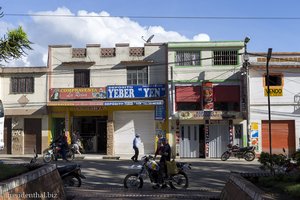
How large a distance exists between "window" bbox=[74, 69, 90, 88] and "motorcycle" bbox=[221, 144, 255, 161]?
10.4 meters

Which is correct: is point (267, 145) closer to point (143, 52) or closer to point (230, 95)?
point (230, 95)

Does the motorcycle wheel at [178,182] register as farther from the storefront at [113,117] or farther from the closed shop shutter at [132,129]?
the closed shop shutter at [132,129]

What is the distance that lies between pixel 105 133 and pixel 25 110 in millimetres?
5655

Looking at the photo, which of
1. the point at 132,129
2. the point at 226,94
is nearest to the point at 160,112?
the point at 132,129

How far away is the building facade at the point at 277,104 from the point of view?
29.3 meters

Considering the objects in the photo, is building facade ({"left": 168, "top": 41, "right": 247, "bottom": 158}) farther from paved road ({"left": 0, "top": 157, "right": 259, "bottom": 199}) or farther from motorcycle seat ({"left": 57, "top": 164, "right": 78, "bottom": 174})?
motorcycle seat ({"left": 57, "top": 164, "right": 78, "bottom": 174})

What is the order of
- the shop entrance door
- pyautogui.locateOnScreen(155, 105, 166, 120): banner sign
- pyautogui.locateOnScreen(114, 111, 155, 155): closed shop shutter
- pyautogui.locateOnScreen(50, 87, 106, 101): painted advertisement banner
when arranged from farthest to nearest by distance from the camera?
the shop entrance door, pyautogui.locateOnScreen(114, 111, 155, 155): closed shop shutter, pyautogui.locateOnScreen(50, 87, 106, 101): painted advertisement banner, pyautogui.locateOnScreen(155, 105, 166, 120): banner sign

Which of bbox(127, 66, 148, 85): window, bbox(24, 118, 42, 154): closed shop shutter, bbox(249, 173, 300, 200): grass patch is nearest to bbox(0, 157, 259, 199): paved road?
bbox(249, 173, 300, 200): grass patch

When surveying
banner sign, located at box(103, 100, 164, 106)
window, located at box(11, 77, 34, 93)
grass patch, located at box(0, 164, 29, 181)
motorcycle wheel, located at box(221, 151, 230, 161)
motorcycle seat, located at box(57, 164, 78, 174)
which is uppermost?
window, located at box(11, 77, 34, 93)

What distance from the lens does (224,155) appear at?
27.3m

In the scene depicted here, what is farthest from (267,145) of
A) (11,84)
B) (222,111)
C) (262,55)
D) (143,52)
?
(11,84)

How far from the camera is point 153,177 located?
1431 cm

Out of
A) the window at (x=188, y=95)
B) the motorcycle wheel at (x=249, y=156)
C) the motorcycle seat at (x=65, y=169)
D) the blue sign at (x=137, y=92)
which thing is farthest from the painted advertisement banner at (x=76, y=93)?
the motorcycle seat at (x=65, y=169)

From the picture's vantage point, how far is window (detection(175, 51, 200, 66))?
3008cm
